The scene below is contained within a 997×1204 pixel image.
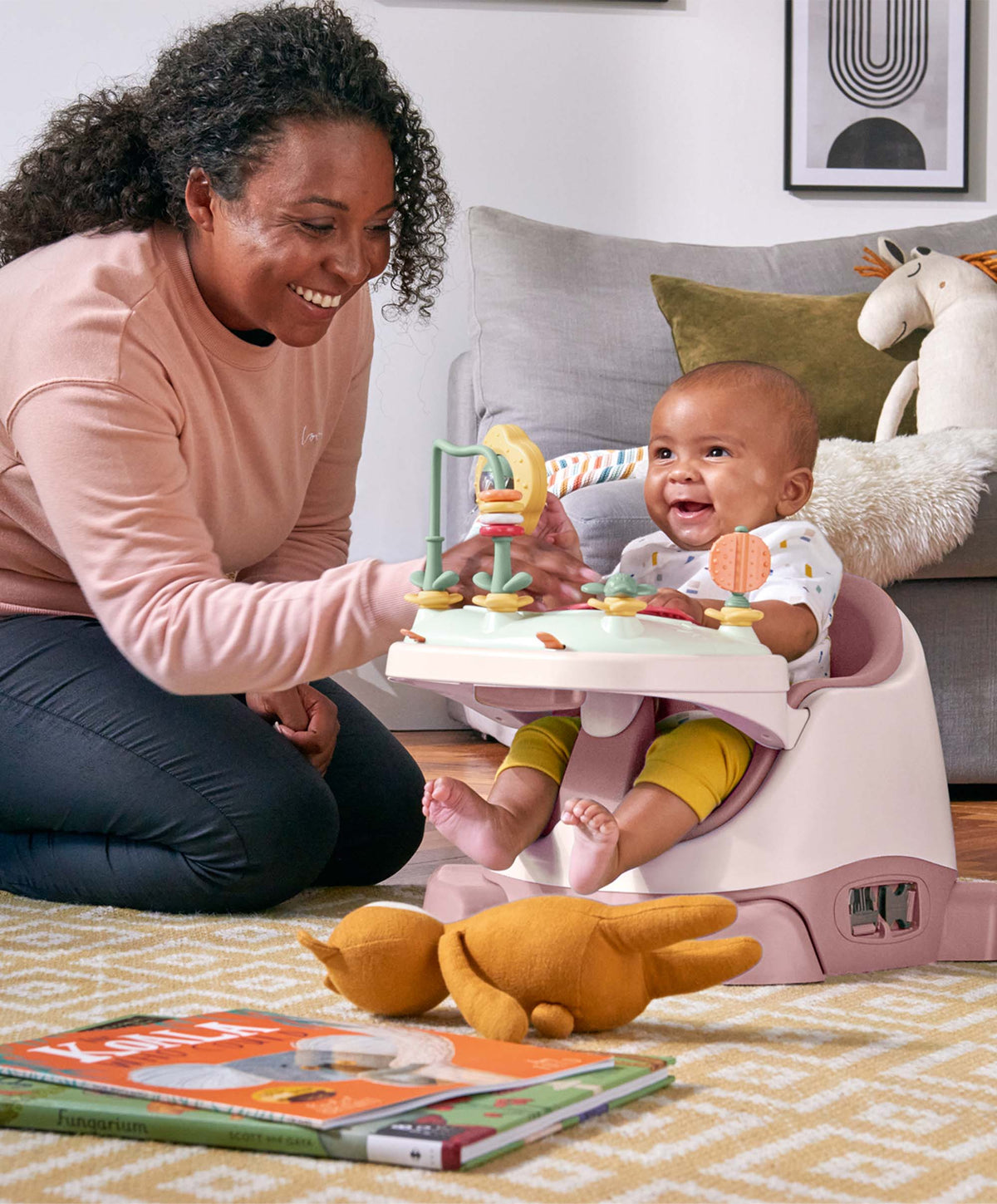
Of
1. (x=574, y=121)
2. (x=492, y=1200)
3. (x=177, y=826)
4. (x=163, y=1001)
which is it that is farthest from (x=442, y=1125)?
(x=574, y=121)

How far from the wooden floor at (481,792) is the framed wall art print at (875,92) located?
136cm

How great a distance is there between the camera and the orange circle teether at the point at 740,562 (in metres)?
1.03

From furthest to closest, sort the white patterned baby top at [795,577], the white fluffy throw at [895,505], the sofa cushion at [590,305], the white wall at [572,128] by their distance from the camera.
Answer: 1. the white wall at [572,128]
2. the sofa cushion at [590,305]
3. the white fluffy throw at [895,505]
4. the white patterned baby top at [795,577]

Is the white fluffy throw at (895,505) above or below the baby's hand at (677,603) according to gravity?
above

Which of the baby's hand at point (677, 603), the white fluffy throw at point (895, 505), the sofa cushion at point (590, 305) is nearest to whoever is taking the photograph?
the baby's hand at point (677, 603)

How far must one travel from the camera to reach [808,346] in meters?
2.38

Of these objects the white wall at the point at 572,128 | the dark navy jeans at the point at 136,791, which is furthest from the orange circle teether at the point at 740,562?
the white wall at the point at 572,128

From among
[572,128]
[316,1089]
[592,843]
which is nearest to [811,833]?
[592,843]

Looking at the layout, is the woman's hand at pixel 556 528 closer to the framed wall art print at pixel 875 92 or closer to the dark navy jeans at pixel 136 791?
the dark navy jeans at pixel 136 791

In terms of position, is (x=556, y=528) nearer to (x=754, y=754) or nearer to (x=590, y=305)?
(x=754, y=754)

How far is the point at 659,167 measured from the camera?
2.87m

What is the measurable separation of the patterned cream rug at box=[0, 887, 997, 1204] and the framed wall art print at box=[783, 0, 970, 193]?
219 cm

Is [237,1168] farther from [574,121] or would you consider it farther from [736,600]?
[574,121]

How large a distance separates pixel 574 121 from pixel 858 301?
0.76m
